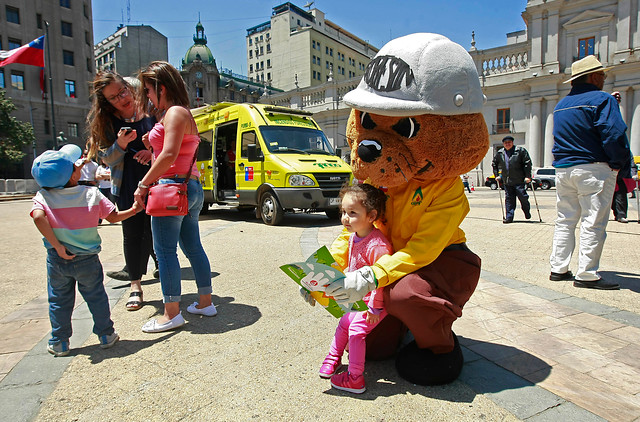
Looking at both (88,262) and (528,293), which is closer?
(88,262)

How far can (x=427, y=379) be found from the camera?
2.05 m

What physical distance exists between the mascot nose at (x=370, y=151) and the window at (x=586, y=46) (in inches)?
1491

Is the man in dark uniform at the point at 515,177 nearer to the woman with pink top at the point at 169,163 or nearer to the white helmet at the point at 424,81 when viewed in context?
the white helmet at the point at 424,81

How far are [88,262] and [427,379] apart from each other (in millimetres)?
2120

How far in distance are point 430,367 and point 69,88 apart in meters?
52.0

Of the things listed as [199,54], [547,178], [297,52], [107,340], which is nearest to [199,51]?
[199,54]

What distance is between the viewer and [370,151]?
212 cm

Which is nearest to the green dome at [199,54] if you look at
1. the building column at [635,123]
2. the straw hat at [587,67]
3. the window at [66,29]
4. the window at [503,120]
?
the window at [66,29]

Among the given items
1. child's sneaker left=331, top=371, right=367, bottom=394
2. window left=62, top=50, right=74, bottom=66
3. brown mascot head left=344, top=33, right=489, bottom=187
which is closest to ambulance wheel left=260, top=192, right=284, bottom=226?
brown mascot head left=344, top=33, right=489, bottom=187

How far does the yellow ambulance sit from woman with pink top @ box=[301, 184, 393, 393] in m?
5.76

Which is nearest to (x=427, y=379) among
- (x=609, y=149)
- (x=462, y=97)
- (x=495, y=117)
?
(x=462, y=97)

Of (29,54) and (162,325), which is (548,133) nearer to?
(29,54)

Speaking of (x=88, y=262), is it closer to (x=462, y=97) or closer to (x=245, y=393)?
(x=245, y=393)

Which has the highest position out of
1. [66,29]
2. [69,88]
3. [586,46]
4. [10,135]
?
[66,29]
